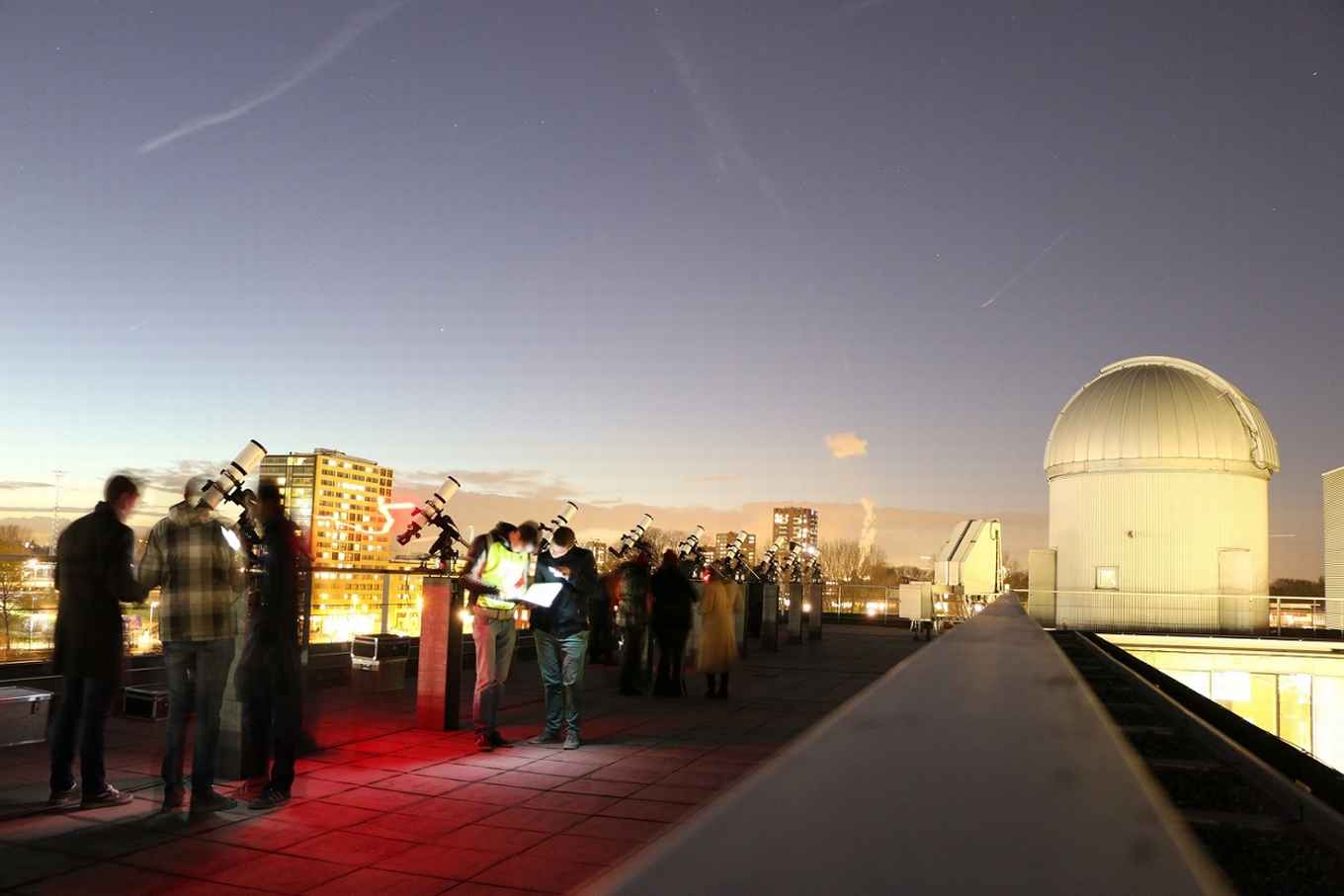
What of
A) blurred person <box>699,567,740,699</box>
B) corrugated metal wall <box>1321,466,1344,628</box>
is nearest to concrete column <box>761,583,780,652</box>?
blurred person <box>699,567,740,699</box>

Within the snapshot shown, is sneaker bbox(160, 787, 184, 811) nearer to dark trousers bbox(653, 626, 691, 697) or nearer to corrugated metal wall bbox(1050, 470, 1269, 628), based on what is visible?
dark trousers bbox(653, 626, 691, 697)

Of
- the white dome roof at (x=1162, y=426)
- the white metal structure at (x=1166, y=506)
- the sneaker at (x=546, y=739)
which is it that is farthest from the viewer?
the white dome roof at (x=1162, y=426)

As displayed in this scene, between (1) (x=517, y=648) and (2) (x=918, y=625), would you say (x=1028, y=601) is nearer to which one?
(2) (x=918, y=625)

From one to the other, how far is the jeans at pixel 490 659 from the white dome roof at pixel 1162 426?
108ft

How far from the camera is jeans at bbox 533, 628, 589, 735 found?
8.35m

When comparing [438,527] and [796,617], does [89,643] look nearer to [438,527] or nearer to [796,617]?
[438,527]

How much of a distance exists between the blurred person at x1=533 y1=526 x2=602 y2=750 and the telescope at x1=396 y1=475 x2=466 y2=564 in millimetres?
1444

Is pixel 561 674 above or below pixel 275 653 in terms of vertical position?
below

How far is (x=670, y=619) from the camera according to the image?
12.0 meters

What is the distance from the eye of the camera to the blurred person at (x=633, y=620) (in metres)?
12.3

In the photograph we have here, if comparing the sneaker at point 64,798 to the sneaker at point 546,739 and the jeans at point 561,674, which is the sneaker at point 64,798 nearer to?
the jeans at point 561,674

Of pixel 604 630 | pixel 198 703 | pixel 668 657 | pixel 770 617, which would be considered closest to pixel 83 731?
pixel 198 703

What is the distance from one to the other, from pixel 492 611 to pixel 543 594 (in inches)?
18.0

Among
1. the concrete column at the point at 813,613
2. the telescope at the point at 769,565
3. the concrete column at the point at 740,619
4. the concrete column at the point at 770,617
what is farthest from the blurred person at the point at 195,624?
the telescope at the point at 769,565
